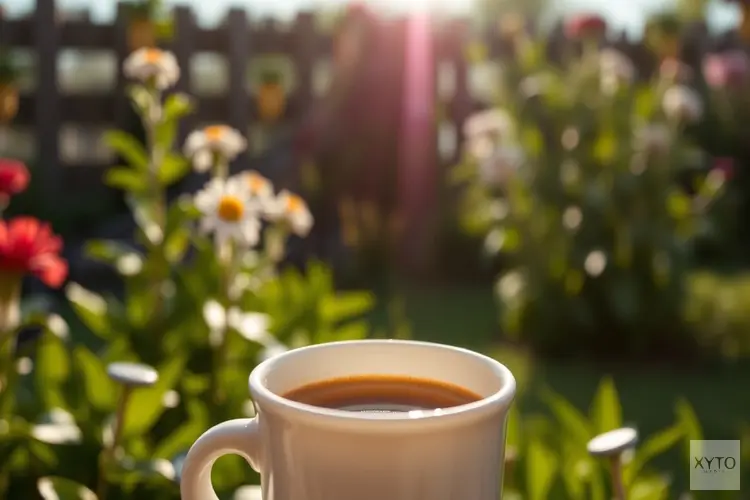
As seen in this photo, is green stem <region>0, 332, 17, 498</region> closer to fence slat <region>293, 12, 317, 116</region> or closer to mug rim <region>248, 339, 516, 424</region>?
mug rim <region>248, 339, 516, 424</region>

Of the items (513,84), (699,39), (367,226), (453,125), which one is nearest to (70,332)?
(367,226)

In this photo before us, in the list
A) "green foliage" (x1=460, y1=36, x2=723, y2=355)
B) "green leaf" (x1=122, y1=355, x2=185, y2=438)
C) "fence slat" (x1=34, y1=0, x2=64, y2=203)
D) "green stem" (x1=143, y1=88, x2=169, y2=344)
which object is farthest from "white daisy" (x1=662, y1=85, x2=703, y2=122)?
"fence slat" (x1=34, y1=0, x2=64, y2=203)

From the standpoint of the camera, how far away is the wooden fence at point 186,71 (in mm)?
5055

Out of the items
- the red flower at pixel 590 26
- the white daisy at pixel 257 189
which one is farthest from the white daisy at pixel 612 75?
the white daisy at pixel 257 189

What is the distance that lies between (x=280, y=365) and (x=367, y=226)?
3647 mm

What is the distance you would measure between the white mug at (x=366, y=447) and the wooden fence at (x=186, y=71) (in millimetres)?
4293

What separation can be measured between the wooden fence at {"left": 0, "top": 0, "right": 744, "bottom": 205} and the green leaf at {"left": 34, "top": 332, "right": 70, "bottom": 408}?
12.1 ft

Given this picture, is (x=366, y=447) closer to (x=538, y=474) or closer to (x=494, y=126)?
(x=538, y=474)

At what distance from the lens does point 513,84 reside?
303 centimetres

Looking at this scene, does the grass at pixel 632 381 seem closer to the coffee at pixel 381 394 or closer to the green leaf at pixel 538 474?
the green leaf at pixel 538 474

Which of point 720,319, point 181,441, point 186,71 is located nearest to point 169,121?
point 181,441

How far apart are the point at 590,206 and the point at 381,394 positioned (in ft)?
7.19

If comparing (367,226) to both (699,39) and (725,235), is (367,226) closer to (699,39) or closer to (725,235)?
(725,235)

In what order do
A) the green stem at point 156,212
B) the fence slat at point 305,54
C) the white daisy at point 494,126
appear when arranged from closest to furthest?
the green stem at point 156,212 < the white daisy at point 494,126 < the fence slat at point 305,54
